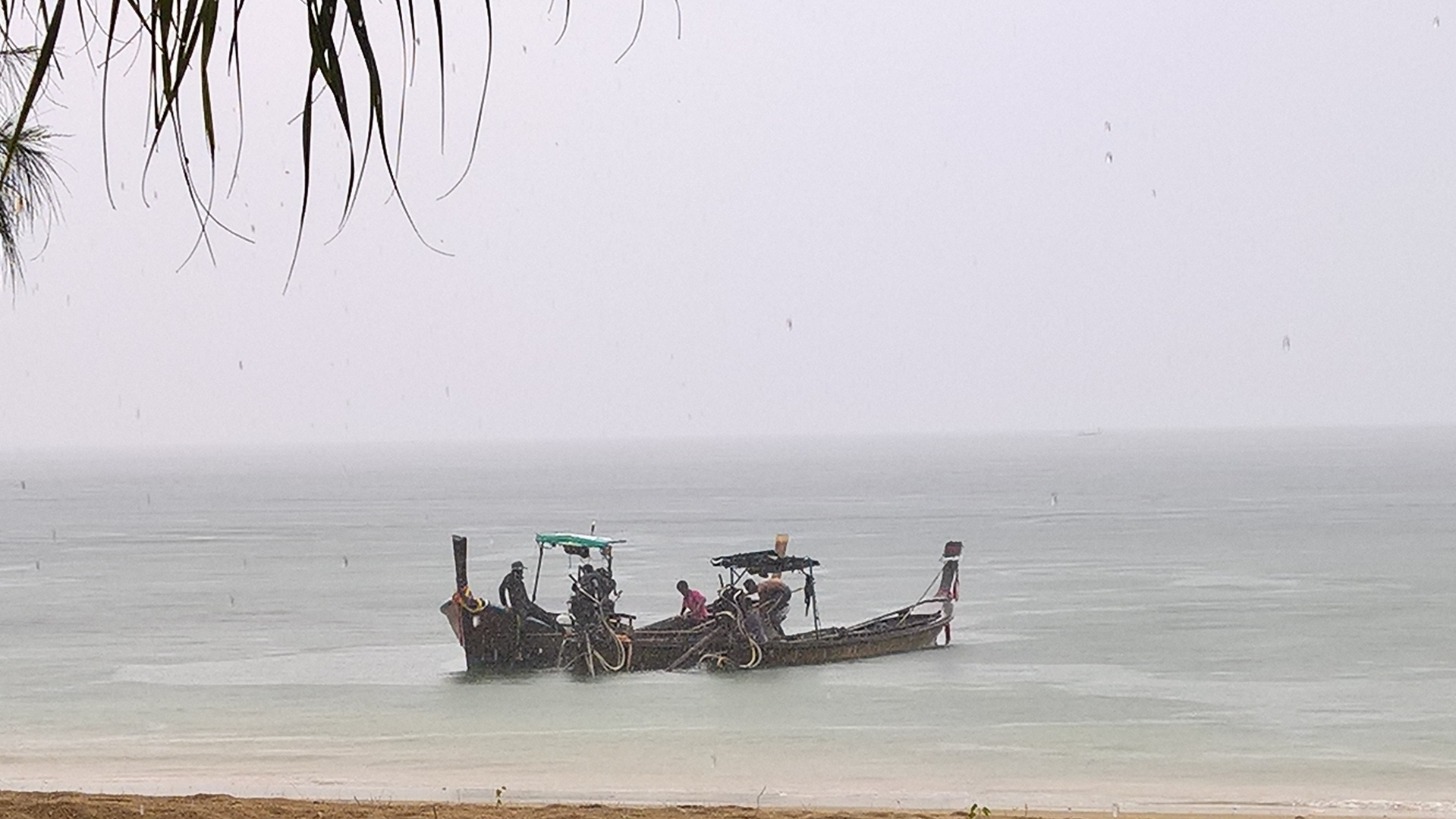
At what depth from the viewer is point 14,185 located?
7.89 meters

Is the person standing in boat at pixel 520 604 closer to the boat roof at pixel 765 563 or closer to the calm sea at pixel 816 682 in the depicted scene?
the calm sea at pixel 816 682

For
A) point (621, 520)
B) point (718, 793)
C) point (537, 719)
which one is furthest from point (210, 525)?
point (718, 793)

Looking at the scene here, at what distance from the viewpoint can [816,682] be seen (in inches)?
1052

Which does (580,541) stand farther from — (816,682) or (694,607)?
(816,682)

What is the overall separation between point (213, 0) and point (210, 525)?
93.3m

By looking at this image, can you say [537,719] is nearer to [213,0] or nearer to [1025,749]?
[1025,749]

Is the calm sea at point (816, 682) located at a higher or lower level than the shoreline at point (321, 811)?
lower

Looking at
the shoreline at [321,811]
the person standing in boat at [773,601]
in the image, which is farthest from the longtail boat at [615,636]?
the shoreline at [321,811]

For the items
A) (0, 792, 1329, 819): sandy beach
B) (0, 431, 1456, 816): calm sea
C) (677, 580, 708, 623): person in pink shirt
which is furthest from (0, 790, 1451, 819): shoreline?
(677, 580, 708, 623): person in pink shirt

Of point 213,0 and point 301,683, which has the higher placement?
point 213,0

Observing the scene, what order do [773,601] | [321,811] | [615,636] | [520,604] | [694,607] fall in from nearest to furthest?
[321,811]
[615,636]
[773,601]
[520,604]
[694,607]

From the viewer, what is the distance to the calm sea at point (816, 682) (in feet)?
60.0

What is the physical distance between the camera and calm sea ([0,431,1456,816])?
18.3 metres

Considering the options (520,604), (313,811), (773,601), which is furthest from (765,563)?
(313,811)
